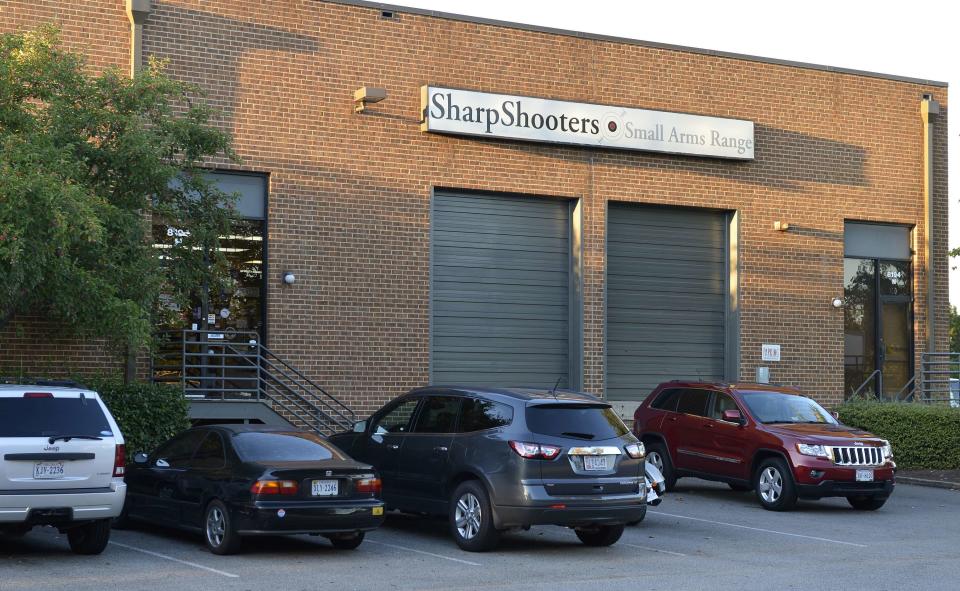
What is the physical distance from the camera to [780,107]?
27.2 m

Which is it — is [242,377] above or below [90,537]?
above

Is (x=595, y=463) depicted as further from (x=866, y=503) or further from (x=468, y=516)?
(x=866, y=503)

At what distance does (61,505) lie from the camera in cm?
1180

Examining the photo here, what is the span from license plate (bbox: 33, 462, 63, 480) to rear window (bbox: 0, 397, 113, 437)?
276mm

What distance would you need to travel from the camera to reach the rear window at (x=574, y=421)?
1322 cm

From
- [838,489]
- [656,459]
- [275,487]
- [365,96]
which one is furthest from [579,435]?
[365,96]

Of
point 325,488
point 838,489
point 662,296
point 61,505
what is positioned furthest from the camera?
point 662,296

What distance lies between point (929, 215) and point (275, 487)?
20.7m

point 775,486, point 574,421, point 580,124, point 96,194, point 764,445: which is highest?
point 580,124

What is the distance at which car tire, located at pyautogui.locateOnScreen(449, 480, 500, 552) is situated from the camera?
13.1 meters

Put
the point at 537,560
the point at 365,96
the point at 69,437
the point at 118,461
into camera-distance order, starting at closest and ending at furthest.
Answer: the point at 69,437 → the point at 118,461 → the point at 537,560 → the point at 365,96

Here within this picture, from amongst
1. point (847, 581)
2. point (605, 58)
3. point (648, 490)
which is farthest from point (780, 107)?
point (847, 581)

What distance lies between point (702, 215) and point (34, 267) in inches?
622

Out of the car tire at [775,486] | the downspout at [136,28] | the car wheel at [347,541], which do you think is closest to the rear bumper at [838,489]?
the car tire at [775,486]
